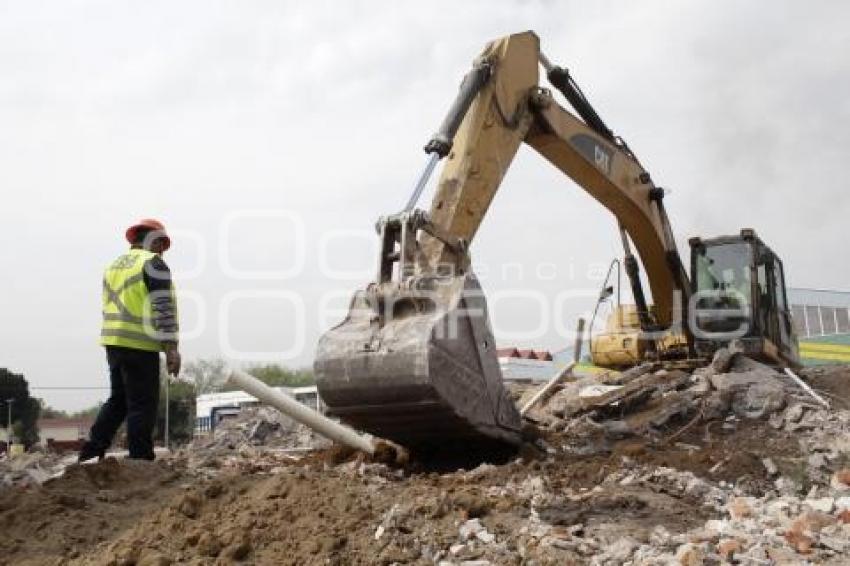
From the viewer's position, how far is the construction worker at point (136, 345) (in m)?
5.93

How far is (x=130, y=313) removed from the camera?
5.97 meters

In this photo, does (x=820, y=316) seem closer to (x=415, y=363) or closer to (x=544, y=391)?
(x=544, y=391)

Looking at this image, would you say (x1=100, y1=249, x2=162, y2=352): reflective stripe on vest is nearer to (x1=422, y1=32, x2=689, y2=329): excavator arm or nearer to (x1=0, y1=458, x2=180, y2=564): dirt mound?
(x1=0, y1=458, x2=180, y2=564): dirt mound

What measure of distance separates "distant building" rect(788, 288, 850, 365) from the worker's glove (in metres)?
25.7

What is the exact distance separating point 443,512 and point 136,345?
2.82 metres

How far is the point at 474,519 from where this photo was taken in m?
3.97

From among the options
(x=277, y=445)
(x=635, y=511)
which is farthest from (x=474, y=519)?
(x=277, y=445)

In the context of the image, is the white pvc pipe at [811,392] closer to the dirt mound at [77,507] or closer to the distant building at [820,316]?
the dirt mound at [77,507]

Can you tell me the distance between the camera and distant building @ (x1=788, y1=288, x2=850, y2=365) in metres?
28.1

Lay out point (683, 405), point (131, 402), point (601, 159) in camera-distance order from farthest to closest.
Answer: point (601, 159) → point (683, 405) → point (131, 402)

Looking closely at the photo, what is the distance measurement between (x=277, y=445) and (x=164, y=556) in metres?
7.74

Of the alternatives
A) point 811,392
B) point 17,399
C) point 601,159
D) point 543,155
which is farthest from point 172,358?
point 17,399

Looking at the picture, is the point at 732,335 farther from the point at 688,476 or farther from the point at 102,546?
the point at 102,546

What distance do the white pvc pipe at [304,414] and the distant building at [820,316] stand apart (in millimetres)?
24971
